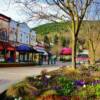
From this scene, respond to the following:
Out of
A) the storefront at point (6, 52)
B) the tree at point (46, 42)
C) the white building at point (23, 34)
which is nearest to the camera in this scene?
the storefront at point (6, 52)

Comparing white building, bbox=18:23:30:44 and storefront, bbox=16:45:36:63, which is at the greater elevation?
white building, bbox=18:23:30:44

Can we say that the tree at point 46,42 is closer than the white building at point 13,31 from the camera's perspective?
No

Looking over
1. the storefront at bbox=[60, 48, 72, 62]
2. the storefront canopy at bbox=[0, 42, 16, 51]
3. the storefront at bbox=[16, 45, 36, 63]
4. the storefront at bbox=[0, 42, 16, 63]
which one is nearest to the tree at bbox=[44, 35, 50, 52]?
the storefront at bbox=[60, 48, 72, 62]

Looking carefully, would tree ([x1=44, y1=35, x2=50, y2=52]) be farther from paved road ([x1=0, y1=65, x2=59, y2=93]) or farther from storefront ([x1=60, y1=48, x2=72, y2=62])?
paved road ([x1=0, y1=65, x2=59, y2=93])

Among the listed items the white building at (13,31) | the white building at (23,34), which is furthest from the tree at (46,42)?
the white building at (13,31)

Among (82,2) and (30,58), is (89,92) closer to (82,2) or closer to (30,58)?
(82,2)

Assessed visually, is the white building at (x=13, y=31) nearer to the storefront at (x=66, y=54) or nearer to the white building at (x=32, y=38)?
the white building at (x=32, y=38)

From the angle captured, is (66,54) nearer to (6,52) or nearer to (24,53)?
(24,53)

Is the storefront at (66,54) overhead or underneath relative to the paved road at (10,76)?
overhead

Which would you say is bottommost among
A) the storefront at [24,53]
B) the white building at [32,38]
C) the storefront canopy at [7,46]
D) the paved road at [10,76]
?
the paved road at [10,76]

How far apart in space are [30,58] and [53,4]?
137ft

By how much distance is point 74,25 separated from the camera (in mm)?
27734

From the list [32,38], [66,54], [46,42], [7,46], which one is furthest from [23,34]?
[46,42]

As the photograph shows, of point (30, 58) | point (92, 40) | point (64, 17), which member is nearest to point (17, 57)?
point (30, 58)
